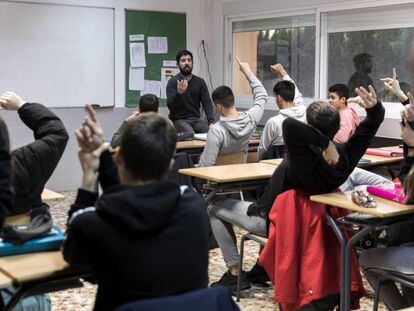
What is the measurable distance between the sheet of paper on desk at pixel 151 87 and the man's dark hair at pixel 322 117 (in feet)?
15.6

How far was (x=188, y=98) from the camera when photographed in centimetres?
711

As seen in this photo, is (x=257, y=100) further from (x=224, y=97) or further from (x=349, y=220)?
(x=349, y=220)

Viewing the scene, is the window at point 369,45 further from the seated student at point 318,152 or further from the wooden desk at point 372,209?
the wooden desk at point 372,209

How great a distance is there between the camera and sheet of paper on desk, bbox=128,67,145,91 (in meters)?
7.59

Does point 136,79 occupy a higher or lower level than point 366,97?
higher

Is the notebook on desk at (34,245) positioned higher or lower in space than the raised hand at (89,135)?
lower

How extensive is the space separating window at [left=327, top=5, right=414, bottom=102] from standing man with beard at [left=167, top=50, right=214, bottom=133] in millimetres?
1446

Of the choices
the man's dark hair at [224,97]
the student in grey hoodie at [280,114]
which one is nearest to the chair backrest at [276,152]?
the student in grey hoodie at [280,114]

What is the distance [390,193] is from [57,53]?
4.89m

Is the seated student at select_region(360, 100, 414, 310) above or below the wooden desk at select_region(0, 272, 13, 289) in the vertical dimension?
below

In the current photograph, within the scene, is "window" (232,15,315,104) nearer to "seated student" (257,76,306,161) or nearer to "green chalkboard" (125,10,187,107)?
"green chalkboard" (125,10,187,107)

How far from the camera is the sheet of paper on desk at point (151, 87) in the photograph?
7.70m

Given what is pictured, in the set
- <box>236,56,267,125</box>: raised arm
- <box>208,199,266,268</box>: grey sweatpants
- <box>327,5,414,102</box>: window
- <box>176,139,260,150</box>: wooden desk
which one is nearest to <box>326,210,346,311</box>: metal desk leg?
<box>208,199,266,268</box>: grey sweatpants

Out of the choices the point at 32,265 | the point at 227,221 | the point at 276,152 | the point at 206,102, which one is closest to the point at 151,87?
the point at 206,102
